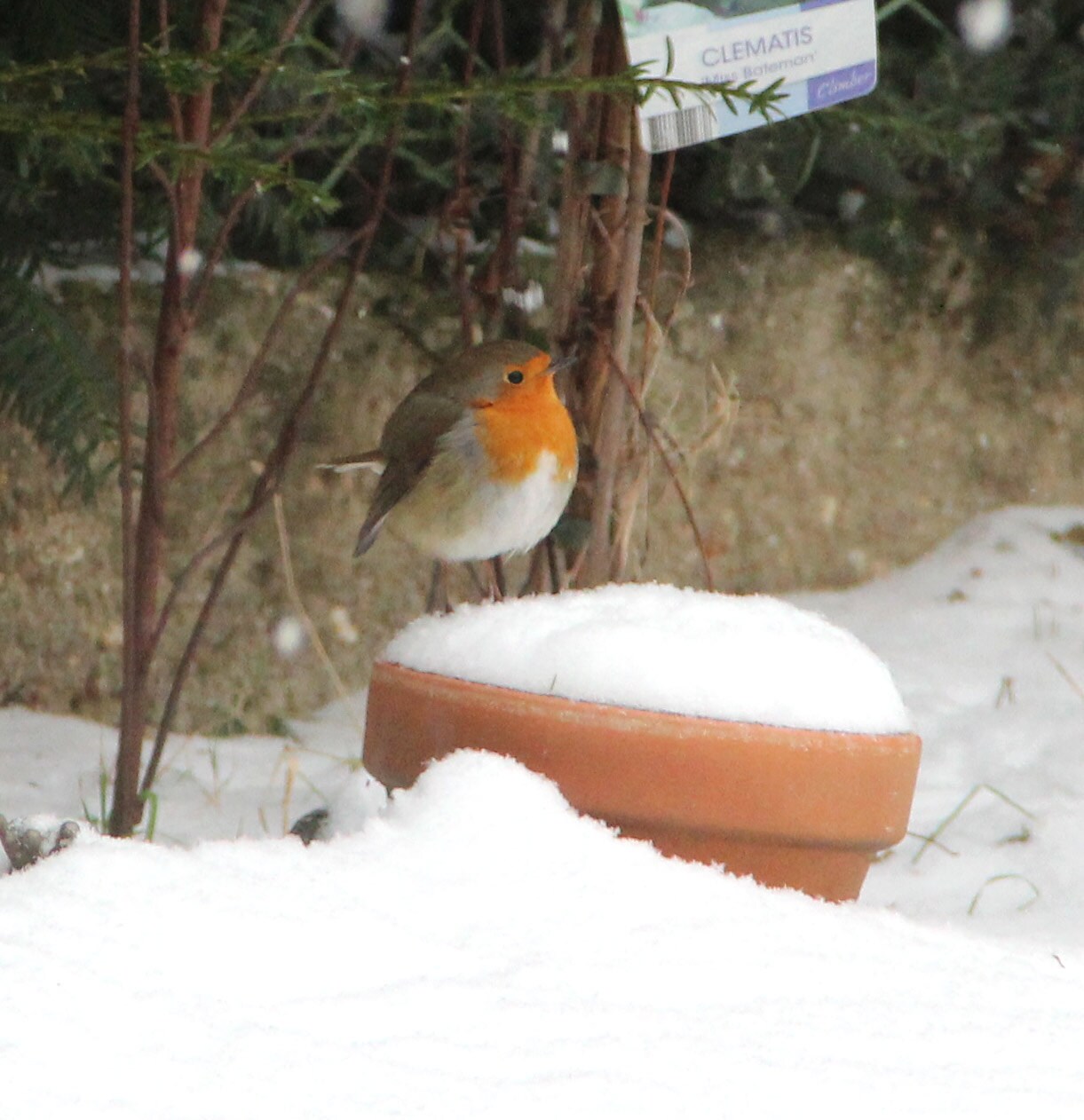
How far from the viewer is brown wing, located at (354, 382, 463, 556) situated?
1879 mm

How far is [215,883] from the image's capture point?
1271mm

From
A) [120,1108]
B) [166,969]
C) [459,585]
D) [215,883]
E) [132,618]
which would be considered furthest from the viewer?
[459,585]

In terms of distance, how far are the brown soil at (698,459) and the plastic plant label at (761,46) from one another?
0.47 metres

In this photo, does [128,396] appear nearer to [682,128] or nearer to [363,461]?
[363,461]

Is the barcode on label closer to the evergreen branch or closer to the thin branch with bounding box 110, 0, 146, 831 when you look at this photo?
the thin branch with bounding box 110, 0, 146, 831

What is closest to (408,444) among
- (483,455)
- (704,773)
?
(483,455)

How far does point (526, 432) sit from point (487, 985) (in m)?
0.81

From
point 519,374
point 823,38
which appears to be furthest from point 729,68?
point 519,374

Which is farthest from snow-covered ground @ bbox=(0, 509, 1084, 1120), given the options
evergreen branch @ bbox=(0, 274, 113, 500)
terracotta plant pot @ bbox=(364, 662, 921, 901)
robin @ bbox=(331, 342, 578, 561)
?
evergreen branch @ bbox=(0, 274, 113, 500)

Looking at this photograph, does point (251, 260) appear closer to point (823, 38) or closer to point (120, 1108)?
point (823, 38)

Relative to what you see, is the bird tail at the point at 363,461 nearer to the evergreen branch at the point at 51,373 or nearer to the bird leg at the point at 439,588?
the bird leg at the point at 439,588

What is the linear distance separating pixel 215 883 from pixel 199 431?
1.34 m

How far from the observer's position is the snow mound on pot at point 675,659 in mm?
1543

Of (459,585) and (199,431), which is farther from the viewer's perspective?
(459,585)
